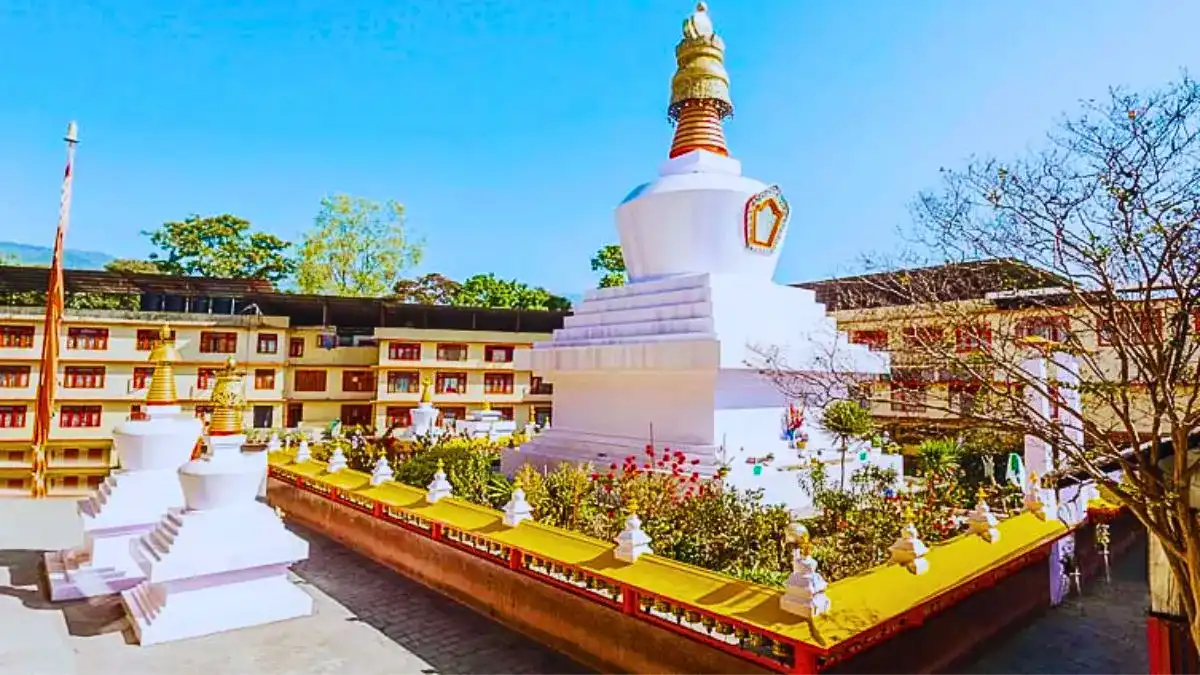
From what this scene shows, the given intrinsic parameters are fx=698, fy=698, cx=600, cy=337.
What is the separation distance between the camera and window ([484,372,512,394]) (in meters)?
27.3

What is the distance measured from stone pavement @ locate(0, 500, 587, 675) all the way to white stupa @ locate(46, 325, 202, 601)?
346mm

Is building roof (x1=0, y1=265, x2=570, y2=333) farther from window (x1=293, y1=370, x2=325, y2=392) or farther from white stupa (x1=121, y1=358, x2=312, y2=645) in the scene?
white stupa (x1=121, y1=358, x2=312, y2=645)

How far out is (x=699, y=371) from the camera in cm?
1045

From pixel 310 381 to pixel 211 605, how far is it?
64.2 feet

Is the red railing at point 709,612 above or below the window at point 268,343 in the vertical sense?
below

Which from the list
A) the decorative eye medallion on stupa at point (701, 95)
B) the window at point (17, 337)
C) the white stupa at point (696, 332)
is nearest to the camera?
the white stupa at point (696, 332)

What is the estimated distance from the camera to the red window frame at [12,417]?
21.2 m

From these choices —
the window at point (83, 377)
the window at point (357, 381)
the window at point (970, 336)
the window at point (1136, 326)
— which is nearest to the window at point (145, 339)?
the window at point (83, 377)

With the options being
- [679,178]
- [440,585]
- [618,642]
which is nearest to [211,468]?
[440,585]

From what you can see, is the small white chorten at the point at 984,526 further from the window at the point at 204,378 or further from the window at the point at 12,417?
the window at the point at 12,417

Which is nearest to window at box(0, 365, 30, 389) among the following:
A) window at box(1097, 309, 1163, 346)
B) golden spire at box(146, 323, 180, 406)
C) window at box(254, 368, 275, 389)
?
window at box(254, 368, 275, 389)

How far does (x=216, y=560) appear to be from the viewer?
7.19 m

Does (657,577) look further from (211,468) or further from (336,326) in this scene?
(336,326)

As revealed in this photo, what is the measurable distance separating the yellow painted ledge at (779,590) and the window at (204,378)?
18627 mm
